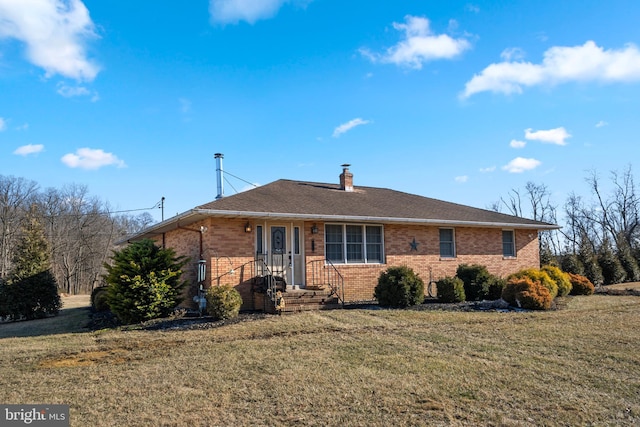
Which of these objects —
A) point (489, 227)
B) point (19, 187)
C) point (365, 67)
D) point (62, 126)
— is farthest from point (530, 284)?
point (19, 187)

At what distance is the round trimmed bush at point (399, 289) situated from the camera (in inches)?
509

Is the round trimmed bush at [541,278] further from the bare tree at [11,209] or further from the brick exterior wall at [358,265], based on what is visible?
the bare tree at [11,209]

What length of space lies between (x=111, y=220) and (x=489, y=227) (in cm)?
4084

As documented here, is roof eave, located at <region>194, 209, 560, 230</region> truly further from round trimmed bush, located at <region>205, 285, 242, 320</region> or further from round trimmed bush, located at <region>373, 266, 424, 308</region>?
round trimmed bush, located at <region>373, 266, 424, 308</region>

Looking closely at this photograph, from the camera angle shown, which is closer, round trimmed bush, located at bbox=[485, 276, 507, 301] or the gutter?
the gutter

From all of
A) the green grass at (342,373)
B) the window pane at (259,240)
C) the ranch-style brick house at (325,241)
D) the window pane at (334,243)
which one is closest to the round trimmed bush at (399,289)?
the ranch-style brick house at (325,241)

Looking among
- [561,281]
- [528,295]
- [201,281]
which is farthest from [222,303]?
[561,281]

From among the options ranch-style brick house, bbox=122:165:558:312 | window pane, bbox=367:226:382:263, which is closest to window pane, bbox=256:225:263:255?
ranch-style brick house, bbox=122:165:558:312

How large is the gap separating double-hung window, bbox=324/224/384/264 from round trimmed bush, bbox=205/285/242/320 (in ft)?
13.4

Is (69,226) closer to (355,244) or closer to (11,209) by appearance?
(11,209)

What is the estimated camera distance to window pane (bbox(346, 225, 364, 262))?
49.6 feet

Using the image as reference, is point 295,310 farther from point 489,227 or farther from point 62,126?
point 62,126

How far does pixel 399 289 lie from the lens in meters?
12.9

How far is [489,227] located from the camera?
1805 centimetres
